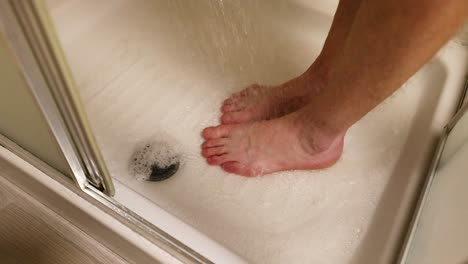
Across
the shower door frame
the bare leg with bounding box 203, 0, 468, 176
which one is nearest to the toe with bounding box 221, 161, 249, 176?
the bare leg with bounding box 203, 0, 468, 176

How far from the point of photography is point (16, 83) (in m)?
0.48

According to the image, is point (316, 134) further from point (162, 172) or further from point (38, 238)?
point (38, 238)

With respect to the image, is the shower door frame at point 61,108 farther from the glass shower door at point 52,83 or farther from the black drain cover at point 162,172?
the black drain cover at point 162,172

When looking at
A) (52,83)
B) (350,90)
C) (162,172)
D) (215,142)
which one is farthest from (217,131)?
(52,83)

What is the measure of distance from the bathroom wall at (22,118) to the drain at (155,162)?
188 mm

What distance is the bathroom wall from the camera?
46 centimetres

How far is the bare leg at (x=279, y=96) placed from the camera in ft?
2.64

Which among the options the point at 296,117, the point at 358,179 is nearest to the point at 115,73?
the point at 296,117

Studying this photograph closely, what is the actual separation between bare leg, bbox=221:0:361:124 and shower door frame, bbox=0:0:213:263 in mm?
310

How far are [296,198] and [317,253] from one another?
0.35 ft

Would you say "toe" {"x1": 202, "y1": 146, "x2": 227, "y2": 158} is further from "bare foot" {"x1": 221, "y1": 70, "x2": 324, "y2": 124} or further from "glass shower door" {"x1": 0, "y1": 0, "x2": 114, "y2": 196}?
"glass shower door" {"x1": 0, "y1": 0, "x2": 114, "y2": 196}

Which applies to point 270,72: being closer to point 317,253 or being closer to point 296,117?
point 296,117

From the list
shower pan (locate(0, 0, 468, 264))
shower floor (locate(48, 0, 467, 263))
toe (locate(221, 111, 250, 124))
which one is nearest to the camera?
shower pan (locate(0, 0, 468, 264))

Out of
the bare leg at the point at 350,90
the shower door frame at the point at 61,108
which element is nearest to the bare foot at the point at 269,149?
the bare leg at the point at 350,90
